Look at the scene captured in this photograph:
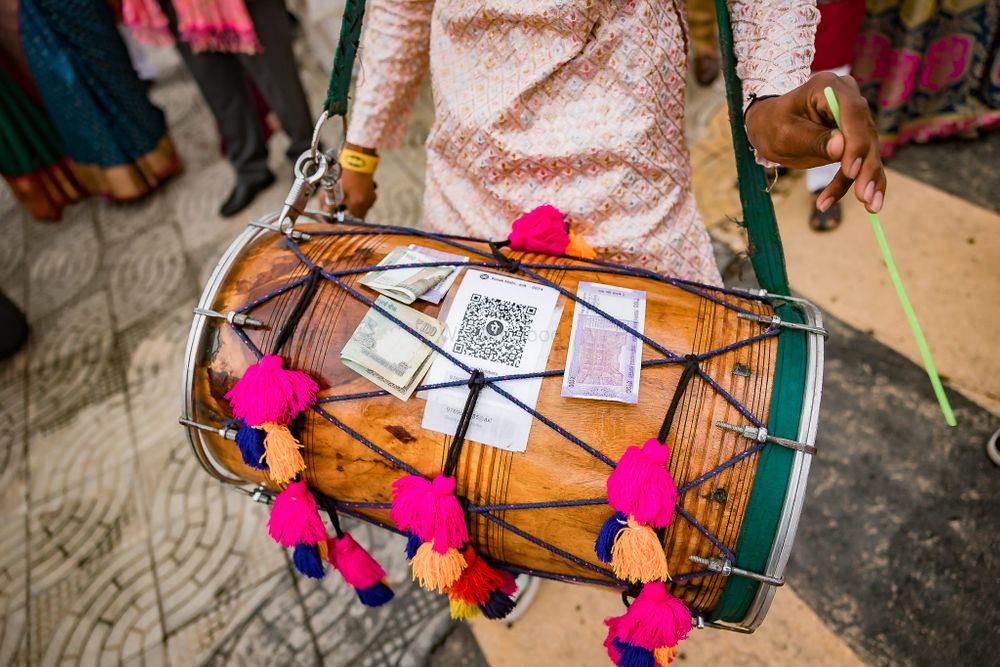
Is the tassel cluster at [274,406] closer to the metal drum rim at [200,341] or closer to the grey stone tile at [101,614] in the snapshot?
the metal drum rim at [200,341]

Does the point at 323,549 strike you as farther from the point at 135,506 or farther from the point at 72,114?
the point at 72,114

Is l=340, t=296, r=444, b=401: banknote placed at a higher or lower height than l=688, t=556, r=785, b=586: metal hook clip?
higher

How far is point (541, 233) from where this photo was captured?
111 cm

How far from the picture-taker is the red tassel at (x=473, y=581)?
1.05 meters

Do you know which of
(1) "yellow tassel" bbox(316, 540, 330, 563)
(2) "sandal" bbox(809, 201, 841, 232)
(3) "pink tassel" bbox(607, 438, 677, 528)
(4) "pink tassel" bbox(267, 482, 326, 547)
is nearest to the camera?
(3) "pink tassel" bbox(607, 438, 677, 528)

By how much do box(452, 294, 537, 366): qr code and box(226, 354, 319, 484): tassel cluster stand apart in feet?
0.91

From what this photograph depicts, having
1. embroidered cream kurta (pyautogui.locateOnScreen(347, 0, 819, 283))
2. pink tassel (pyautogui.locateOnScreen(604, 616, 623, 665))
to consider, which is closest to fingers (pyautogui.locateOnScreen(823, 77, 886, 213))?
embroidered cream kurta (pyautogui.locateOnScreen(347, 0, 819, 283))

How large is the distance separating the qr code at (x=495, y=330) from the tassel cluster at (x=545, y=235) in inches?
5.7

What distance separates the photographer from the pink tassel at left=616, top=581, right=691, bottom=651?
0.92 meters

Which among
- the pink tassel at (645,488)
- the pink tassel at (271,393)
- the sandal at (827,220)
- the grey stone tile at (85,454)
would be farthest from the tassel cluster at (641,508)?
the grey stone tile at (85,454)

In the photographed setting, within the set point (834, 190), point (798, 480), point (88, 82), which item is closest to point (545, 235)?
point (834, 190)

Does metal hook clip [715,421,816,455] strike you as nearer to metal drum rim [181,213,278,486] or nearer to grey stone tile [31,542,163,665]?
metal drum rim [181,213,278,486]

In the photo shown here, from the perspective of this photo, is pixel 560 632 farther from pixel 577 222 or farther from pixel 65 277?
pixel 65 277

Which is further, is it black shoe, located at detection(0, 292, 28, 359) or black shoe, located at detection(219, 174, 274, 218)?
black shoe, located at detection(219, 174, 274, 218)
